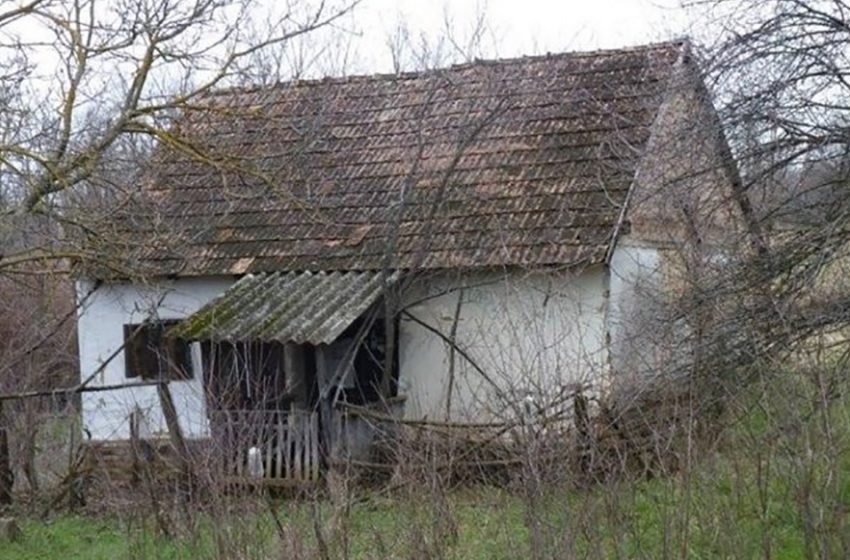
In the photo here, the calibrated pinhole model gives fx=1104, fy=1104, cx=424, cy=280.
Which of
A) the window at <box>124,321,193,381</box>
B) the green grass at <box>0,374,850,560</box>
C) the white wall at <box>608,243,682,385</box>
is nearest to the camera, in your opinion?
the green grass at <box>0,374,850,560</box>

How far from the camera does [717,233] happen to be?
9977 millimetres

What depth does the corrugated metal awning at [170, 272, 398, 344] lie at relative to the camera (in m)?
12.6

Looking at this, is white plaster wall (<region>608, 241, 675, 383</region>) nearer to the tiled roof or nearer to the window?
the tiled roof

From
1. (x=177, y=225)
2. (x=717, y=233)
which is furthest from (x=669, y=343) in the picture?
(x=177, y=225)

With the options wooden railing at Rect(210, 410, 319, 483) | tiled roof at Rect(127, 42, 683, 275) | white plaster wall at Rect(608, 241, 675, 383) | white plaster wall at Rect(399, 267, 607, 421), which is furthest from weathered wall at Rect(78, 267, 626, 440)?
wooden railing at Rect(210, 410, 319, 483)

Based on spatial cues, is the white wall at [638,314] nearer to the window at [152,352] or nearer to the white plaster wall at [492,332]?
the white plaster wall at [492,332]

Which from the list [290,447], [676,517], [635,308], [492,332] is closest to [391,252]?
[492,332]

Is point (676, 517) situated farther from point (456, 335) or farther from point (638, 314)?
point (456, 335)

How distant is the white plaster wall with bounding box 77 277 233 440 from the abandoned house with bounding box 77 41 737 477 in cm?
3

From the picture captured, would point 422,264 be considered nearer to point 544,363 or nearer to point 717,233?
point 544,363

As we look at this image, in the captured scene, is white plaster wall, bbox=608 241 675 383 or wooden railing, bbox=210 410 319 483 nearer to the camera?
white plaster wall, bbox=608 241 675 383

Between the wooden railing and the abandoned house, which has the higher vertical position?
the abandoned house

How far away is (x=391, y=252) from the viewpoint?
1358 cm

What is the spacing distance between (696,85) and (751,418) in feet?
9.07
